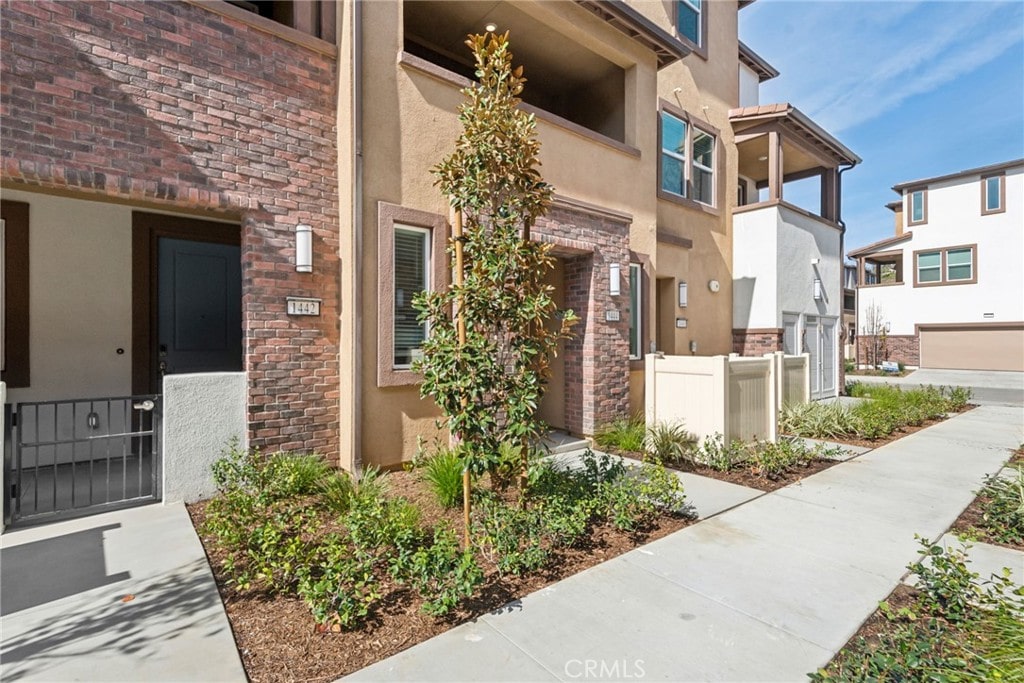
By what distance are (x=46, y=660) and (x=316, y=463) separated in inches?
106

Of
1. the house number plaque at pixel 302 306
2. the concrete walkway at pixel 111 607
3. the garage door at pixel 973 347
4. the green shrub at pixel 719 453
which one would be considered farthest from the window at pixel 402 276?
the garage door at pixel 973 347

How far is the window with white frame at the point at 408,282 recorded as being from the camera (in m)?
5.70

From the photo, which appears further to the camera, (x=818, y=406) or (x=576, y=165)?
(x=818, y=406)

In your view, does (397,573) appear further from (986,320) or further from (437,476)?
(986,320)

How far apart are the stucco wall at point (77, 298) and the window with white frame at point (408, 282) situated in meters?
3.48

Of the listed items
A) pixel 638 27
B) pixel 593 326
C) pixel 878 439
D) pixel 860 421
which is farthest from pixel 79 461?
pixel 878 439

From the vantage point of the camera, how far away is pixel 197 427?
4785 mm

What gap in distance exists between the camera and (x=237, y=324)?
668 centimetres

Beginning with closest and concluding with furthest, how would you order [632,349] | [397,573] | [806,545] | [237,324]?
1. [397,573]
2. [806,545]
3. [237,324]
4. [632,349]

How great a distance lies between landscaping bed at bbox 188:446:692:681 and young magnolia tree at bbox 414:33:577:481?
0.69 m

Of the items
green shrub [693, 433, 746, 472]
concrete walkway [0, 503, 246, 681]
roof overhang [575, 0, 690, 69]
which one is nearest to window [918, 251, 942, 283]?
roof overhang [575, 0, 690, 69]

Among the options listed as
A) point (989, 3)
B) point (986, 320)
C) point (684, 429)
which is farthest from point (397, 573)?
point (986, 320)

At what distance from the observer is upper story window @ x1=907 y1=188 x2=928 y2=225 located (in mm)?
24469

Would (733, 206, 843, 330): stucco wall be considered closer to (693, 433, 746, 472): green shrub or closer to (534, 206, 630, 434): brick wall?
(534, 206, 630, 434): brick wall
